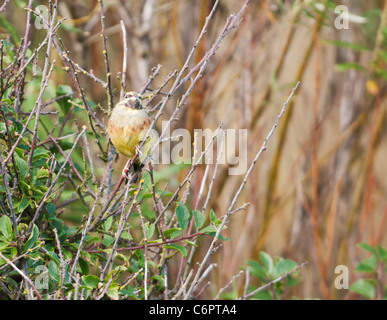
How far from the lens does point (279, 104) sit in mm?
2936

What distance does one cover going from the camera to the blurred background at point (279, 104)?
2.69m

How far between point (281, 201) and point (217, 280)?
22.6 inches

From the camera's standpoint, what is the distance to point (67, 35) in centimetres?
313

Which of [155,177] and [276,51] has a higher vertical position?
[276,51]

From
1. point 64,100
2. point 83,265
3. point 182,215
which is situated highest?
point 64,100

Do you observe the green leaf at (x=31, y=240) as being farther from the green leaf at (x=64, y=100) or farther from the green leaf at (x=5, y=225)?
the green leaf at (x=64, y=100)

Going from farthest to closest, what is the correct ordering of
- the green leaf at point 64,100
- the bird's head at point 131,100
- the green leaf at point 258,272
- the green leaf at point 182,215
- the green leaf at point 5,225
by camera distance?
the green leaf at point 258,272 < the green leaf at point 64,100 < the bird's head at point 131,100 < the green leaf at point 182,215 < the green leaf at point 5,225

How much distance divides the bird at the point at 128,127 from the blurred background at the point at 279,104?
134 centimetres

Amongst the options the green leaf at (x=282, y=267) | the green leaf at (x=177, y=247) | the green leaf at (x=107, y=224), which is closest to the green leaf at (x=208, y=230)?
the green leaf at (x=177, y=247)

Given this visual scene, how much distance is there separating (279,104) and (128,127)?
5.97 ft

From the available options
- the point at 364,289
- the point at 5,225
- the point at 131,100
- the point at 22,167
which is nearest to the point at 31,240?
the point at 5,225

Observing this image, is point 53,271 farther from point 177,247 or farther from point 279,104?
point 279,104
